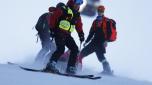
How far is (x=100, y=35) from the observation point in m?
13.4

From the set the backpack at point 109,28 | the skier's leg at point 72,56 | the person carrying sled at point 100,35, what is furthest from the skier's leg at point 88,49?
the skier's leg at point 72,56

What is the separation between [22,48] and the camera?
17.7 metres

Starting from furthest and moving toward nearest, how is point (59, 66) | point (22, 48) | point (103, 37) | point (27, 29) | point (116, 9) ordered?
1. point (116, 9)
2. point (27, 29)
3. point (22, 48)
4. point (103, 37)
5. point (59, 66)

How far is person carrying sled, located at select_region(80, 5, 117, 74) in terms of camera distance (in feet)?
43.3

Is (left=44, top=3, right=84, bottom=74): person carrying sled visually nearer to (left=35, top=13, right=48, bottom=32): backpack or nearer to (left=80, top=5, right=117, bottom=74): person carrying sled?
(left=80, top=5, right=117, bottom=74): person carrying sled

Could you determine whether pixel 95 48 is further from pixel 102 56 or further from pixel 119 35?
pixel 119 35

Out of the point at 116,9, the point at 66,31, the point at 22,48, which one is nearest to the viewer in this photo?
the point at 66,31

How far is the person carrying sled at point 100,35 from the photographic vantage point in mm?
13203

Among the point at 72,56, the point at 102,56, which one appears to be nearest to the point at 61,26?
the point at 72,56

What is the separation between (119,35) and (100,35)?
Answer: 24.9 feet

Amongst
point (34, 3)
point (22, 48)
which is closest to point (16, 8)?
point (34, 3)

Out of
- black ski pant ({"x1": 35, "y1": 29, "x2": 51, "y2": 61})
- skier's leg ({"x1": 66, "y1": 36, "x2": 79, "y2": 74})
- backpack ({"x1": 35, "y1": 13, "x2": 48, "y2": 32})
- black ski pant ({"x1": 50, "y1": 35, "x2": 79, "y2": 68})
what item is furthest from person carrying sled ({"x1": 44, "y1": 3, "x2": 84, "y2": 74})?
black ski pant ({"x1": 35, "y1": 29, "x2": 51, "y2": 61})

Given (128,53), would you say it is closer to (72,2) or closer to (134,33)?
(134,33)

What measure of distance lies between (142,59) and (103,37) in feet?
21.6
